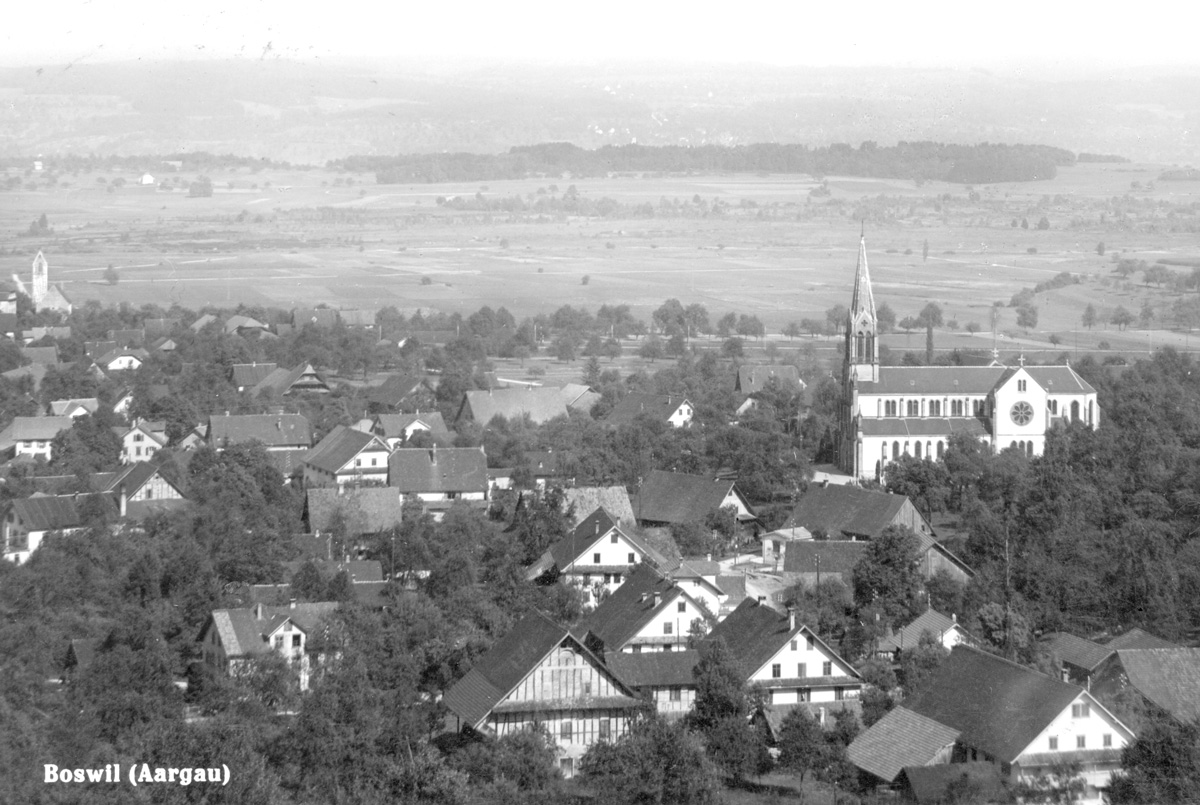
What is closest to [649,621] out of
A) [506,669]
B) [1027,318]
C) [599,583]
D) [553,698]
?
[506,669]

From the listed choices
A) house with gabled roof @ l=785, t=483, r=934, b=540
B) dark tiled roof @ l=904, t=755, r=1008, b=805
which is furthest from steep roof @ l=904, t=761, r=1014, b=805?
house with gabled roof @ l=785, t=483, r=934, b=540

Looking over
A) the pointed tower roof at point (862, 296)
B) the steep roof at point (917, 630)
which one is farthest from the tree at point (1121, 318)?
the steep roof at point (917, 630)

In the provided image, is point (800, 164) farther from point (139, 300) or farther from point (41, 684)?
point (41, 684)

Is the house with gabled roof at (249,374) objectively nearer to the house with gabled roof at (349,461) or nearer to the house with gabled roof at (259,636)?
the house with gabled roof at (349,461)

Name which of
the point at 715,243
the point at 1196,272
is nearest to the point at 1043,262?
the point at 1196,272

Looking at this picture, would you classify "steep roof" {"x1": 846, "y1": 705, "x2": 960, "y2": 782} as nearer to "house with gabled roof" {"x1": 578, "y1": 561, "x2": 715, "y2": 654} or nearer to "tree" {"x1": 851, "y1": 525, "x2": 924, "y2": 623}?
"house with gabled roof" {"x1": 578, "y1": 561, "x2": 715, "y2": 654}

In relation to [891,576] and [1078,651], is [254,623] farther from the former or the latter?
[1078,651]

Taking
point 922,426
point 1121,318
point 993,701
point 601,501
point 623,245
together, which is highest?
point 993,701
